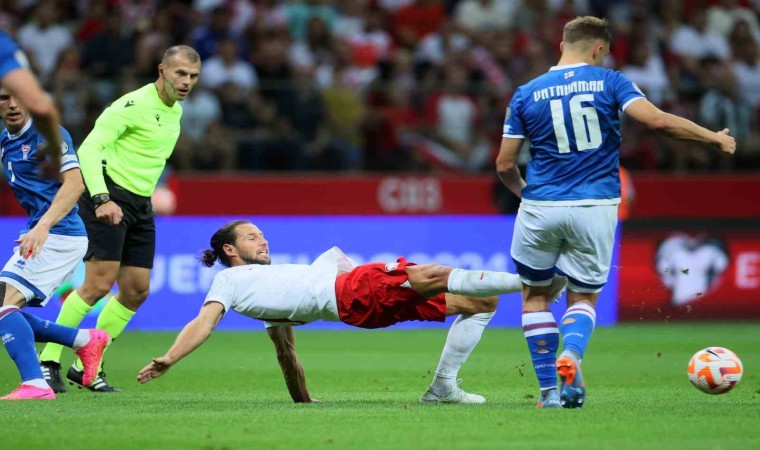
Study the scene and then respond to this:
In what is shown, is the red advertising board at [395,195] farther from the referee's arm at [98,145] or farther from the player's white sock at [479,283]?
the player's white sock at [479,283]

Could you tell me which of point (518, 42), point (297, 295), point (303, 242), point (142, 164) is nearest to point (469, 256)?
point (303, 242)

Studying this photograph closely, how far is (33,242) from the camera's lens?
762cm

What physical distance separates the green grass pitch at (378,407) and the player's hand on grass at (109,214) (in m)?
1.19

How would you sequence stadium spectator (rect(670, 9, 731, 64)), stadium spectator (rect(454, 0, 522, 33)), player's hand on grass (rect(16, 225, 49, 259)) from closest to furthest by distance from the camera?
1. player's hand on grass (rect(16, 225, 49, 259))
2. stadium spectator (rect(454, 0, 522, 33))
3. stadium spectator (rect(670, 9, 731, 64))

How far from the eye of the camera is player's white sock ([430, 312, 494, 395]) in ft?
25.6

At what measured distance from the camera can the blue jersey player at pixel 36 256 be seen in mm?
8086

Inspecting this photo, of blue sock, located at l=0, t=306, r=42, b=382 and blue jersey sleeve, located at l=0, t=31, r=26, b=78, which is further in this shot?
blue sock, located at l=0, t=306, r=42, b=382

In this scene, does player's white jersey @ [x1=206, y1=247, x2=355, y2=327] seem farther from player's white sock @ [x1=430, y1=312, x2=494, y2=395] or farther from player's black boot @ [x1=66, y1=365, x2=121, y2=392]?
player's black boot @ [x1=66, y1=365, x2=121, y2=392]

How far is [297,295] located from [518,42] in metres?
13.0

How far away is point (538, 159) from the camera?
7.48m

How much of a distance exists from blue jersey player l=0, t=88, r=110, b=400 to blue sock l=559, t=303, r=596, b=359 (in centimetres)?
318

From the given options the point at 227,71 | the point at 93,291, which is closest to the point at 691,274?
the point at 227,71

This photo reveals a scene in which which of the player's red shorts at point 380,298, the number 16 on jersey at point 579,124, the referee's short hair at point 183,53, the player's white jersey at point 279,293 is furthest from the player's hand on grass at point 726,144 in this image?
the referee's short hair at point 183,53

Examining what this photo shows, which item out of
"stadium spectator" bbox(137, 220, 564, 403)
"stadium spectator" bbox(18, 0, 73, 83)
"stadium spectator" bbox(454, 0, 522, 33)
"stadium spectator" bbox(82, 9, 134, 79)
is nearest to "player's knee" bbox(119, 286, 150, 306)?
"stadium spectator" bbox(137, 220, 564, 403)
